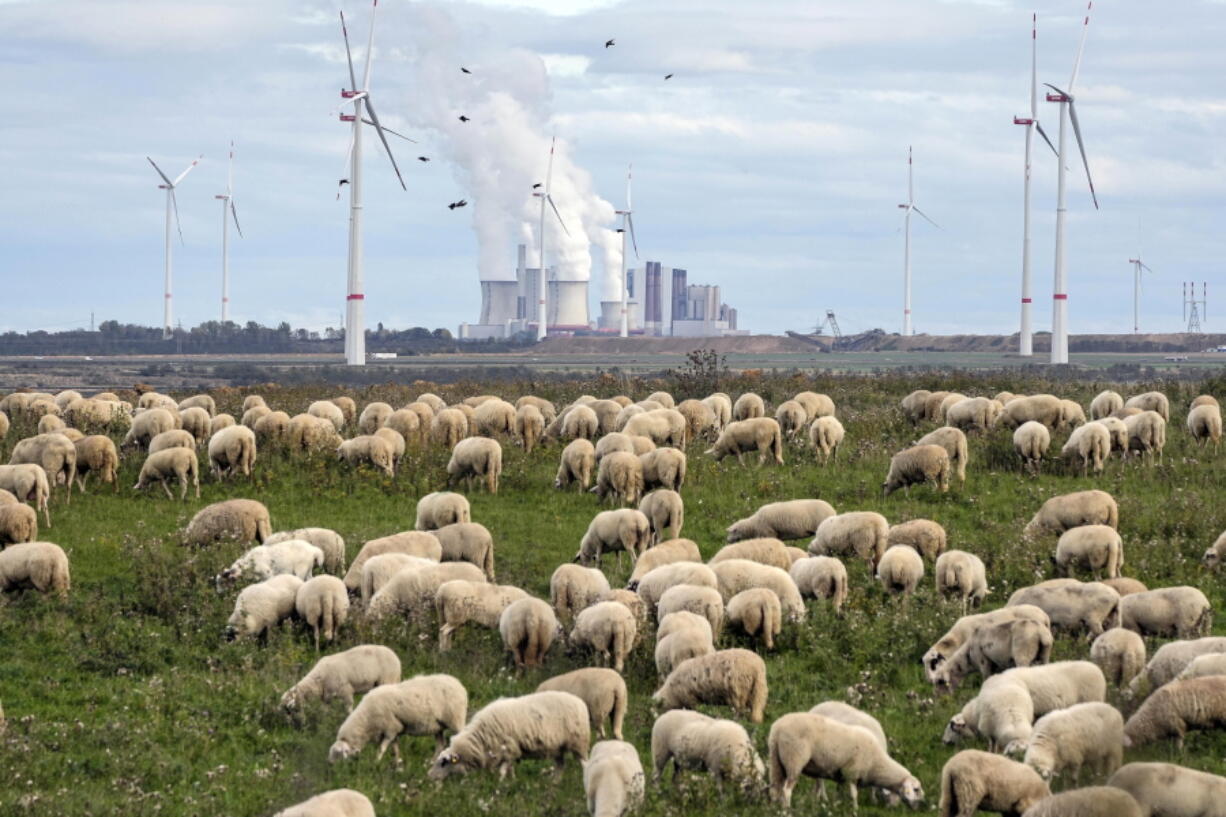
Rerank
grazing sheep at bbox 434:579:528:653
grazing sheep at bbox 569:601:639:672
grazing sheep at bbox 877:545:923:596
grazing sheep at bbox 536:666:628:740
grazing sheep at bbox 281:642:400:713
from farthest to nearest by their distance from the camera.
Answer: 1. grazing sheep at bbox 877:545:923:596
2. grazing sheep at bbox 434:579:528:653
3. grazing sheep at bbox 569:601:639:672
4. grazing sheep at bbox 281:642:400:713
5. grazing sheep at bbox 536:666:628:740

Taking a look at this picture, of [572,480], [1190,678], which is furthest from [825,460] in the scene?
[1190,678]

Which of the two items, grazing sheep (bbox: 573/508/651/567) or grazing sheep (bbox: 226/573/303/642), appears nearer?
grazing sheep (bbox: 226/573/303/642)

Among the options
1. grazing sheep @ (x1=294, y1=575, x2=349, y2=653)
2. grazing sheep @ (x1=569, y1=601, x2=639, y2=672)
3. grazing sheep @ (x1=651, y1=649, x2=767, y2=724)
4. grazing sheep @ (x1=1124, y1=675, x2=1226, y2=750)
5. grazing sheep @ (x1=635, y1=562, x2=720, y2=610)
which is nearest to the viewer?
grazing sheep @ (x1=1124, y1=675, x2=1226, y2=750)

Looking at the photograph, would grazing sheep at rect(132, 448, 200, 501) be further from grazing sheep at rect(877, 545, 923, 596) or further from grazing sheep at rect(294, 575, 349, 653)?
grazing sheep at rect(877, 545, 923, 596)

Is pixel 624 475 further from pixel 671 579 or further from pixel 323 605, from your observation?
pixel 323 605

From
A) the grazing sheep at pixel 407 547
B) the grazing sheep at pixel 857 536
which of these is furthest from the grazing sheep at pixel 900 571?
the grazing sheep at pixel 407 547

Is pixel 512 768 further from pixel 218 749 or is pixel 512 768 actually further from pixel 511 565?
pixel 511 565

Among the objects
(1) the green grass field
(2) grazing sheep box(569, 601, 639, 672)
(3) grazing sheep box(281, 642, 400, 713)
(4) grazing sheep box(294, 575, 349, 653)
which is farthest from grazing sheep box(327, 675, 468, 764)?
(4) grazing sheep box(294, 575, 349, 653)

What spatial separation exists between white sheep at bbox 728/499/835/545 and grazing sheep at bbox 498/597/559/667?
19.4 feet

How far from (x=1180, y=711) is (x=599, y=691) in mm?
4404

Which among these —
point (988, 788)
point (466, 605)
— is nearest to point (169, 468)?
point (466, 605)

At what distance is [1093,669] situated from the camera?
1257 cm

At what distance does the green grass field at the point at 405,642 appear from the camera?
39.1 ft

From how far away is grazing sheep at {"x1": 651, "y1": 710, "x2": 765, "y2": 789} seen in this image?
36.9ft
